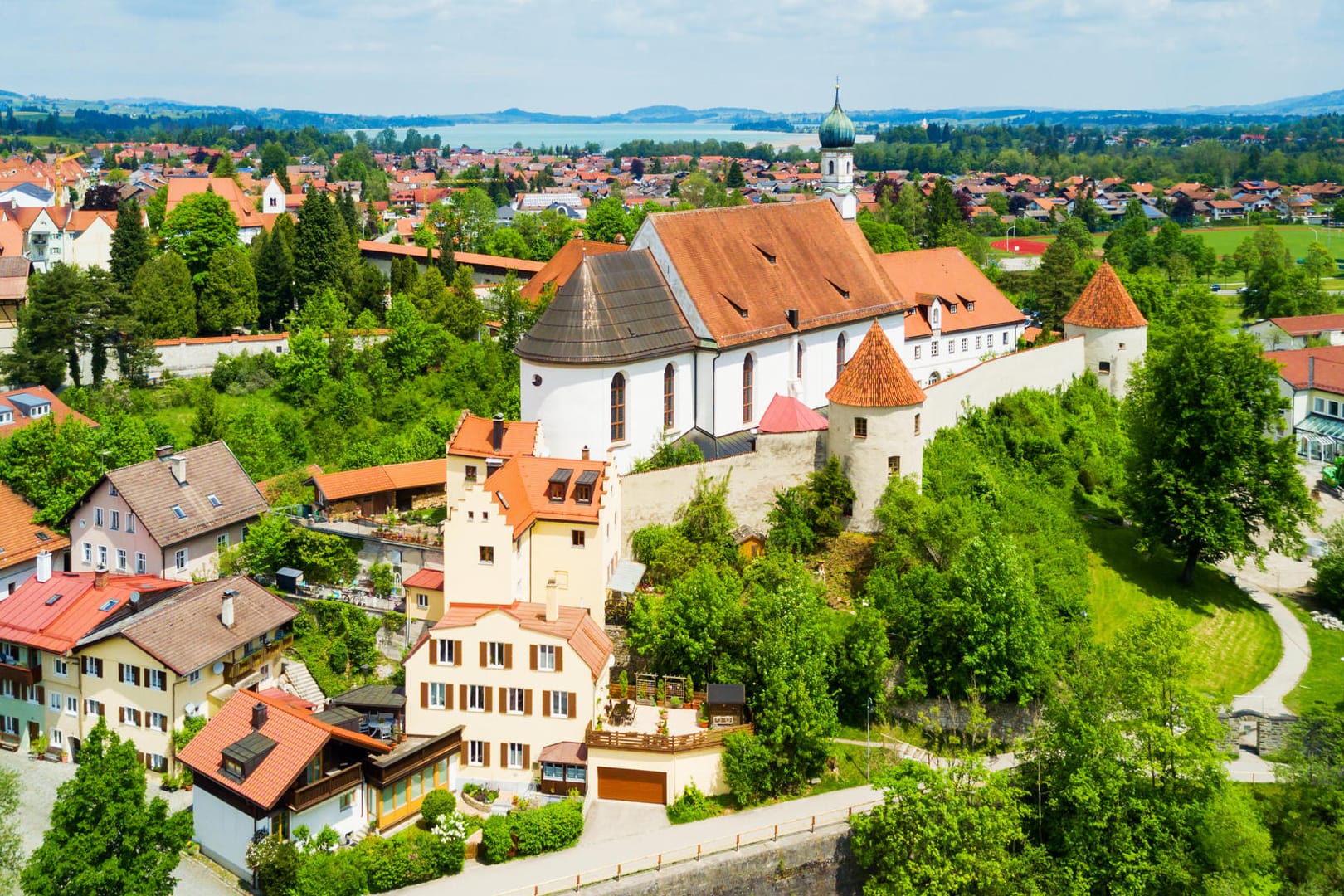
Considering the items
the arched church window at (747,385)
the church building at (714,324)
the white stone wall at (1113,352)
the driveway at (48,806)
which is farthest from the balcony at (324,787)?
→ the white stone wall at (1113,352)

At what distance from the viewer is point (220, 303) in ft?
247

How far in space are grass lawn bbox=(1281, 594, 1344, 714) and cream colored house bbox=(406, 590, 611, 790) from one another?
24520 mm

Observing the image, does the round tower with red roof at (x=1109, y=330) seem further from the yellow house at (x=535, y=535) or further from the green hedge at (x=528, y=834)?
the green hedge at (x=528, y=834)

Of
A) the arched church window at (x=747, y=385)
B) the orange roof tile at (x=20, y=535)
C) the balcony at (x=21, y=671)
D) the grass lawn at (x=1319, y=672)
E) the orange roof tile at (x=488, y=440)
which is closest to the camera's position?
the balcony at (x=21, y=671)

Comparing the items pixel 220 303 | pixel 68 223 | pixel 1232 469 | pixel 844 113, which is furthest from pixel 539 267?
pixel 1232 469

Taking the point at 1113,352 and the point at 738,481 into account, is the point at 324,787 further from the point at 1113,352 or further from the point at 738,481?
the point at 1113,352

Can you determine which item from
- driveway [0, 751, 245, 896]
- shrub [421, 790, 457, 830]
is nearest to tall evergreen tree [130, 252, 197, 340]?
driveway [0, 751, 245, 896]

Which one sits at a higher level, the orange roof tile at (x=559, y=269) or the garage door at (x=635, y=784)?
the orange roof tile at (x=559, y=269)

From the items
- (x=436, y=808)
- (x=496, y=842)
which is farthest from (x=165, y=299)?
(x=496, y=842)

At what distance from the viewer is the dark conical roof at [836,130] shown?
6556 centimetres

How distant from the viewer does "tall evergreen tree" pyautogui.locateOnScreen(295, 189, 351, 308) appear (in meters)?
77.3

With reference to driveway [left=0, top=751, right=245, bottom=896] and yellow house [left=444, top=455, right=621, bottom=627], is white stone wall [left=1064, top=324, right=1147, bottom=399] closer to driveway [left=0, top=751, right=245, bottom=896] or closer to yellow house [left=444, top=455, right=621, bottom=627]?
yellow house [left=444, top=455, right=621, bottom=627]

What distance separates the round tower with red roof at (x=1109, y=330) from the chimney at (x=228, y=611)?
4185cm

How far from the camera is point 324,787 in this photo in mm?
37938
